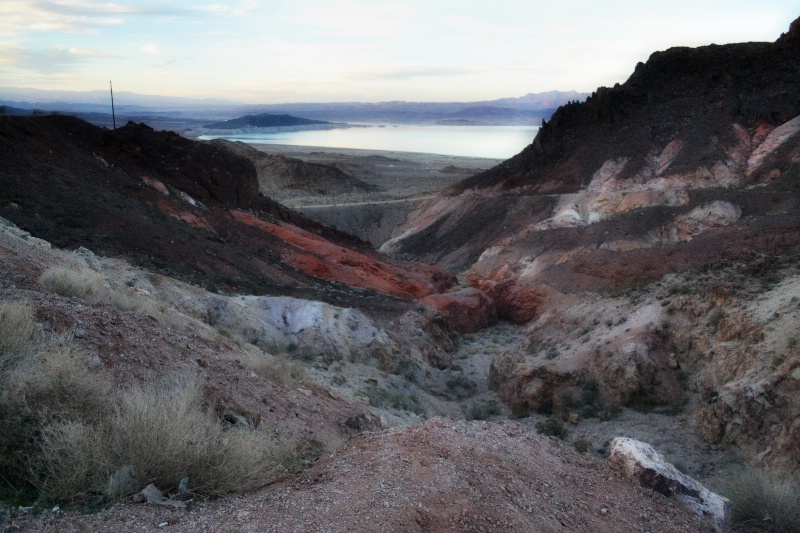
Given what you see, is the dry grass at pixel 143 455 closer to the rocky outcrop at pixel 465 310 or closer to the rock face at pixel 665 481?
the rock face at pixel 665 481

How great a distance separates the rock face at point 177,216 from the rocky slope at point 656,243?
4924 millimetres

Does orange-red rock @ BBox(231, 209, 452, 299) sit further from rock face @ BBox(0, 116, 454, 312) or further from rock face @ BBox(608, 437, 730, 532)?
rock face @ BBox(608, 437, 730, 532)

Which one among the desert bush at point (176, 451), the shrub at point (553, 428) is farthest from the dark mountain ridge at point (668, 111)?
the desert bush at point (176, 451)

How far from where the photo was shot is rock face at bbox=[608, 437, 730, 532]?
5.46m

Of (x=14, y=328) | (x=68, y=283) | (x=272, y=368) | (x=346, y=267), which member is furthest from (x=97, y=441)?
(x=346, y=267)

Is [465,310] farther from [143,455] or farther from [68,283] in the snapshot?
[143,455]

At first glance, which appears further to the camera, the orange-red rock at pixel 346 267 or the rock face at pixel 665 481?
the orange-red rock at pixel 346 267

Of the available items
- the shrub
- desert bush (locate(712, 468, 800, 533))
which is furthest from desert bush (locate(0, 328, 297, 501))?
the shrub

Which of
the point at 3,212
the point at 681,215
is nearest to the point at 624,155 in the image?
the point at 681,215

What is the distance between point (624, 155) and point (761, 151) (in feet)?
19.9

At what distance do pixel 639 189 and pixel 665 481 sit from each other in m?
25.2

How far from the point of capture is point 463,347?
1889cm

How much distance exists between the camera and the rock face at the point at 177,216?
49.7ft

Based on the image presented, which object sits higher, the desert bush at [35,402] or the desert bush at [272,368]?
the desert bush at [35,402]
